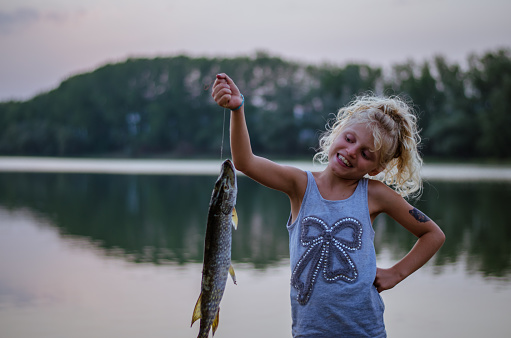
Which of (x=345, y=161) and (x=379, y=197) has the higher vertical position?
(x=345, y=161)

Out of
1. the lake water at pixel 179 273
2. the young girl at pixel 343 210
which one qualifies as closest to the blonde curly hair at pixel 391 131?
the young girl at pixel 343 210

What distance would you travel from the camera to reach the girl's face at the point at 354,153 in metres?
2.78

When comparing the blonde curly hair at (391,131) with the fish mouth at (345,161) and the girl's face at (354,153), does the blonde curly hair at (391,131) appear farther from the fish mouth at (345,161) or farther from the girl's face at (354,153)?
the fish mouth at (345,161)

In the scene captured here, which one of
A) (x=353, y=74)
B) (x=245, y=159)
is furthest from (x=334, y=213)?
(x=353, y=74)

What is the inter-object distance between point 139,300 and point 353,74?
57603 millimetres

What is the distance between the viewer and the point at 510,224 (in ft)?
49.8

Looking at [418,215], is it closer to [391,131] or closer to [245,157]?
[391,131]

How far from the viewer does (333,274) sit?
8.63ft

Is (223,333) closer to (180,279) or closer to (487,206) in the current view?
(180,279)

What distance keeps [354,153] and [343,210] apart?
0.86 ft

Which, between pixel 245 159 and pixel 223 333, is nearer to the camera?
pixel 245 159

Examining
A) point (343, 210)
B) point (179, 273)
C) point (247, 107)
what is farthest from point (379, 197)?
point (247, 107)

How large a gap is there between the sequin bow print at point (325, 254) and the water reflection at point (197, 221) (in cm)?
802

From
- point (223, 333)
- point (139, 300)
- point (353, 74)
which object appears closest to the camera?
point (223, 333)
